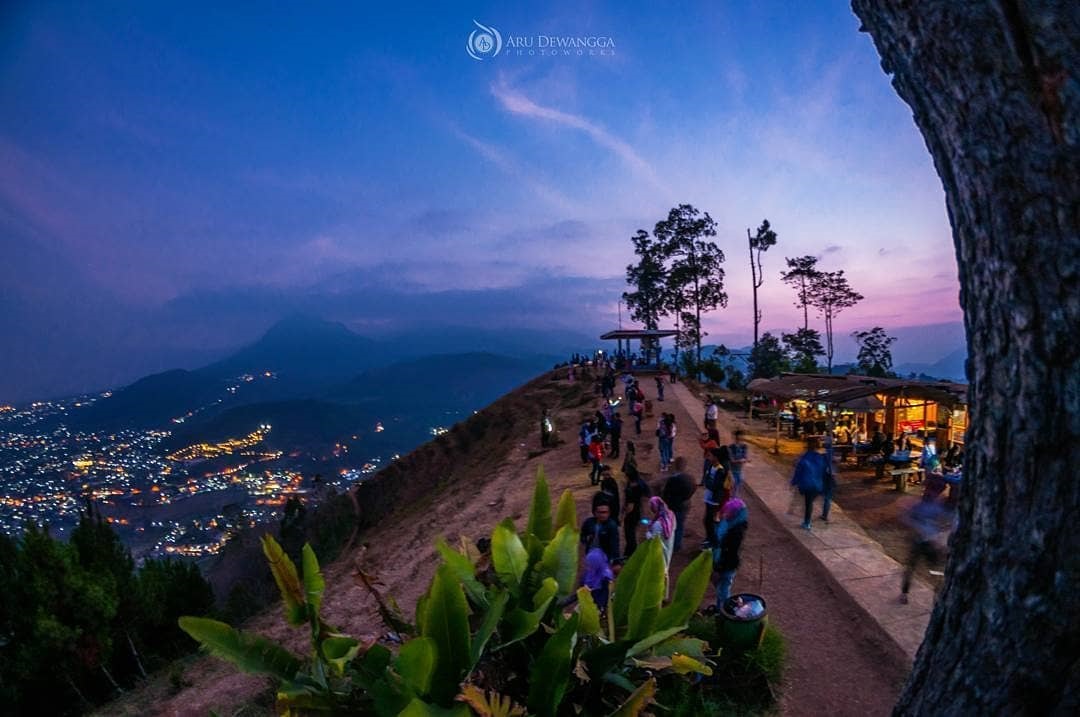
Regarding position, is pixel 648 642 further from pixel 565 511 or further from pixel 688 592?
pixel 565 511

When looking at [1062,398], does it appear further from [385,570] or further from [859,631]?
[385,570]

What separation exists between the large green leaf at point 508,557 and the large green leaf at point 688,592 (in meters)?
0.89

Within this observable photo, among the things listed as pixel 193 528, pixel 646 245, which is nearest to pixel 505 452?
pixel 646 245

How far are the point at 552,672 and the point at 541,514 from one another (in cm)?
134

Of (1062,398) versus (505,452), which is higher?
(1062,398)

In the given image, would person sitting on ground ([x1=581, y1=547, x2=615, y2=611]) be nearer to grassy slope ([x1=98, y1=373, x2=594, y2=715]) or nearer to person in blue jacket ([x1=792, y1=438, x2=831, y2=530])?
grassy slope ([x1=98, y1=373, x2=594, y2=715])

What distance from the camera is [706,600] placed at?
627cm

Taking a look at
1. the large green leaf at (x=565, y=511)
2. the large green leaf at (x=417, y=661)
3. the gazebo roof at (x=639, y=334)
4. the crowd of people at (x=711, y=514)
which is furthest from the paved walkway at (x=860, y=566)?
the gazebo roof at (x=639, y=334)

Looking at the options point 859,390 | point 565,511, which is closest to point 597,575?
point 565,511

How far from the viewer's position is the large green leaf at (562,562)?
301 cm

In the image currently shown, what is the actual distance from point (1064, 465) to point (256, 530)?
135 ft

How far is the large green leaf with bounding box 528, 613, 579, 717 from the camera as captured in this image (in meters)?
2.24

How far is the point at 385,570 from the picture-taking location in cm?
1123

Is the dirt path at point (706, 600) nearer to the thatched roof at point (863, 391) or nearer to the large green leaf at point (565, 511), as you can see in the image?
the large green leaf at point (565, 511)
